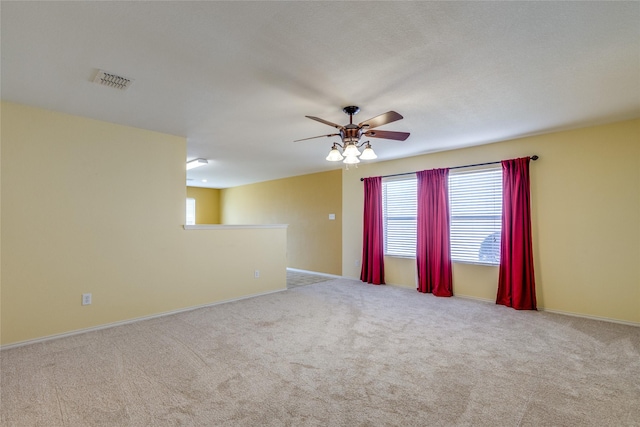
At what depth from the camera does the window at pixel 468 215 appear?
457 centimetres

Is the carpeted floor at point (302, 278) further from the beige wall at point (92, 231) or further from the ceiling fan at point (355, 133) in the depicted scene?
the ceiling fan at point (355, 133)

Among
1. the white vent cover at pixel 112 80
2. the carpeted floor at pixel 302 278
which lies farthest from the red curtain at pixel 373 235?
the white vent cover at pixel 112 80

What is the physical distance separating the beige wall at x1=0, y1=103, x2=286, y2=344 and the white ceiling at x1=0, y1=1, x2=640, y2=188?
35cm

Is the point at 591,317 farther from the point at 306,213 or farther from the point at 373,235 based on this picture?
the point at 306,213

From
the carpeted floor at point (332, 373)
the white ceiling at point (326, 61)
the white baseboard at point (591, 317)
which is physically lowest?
the carpeted floor at point (332, 373)

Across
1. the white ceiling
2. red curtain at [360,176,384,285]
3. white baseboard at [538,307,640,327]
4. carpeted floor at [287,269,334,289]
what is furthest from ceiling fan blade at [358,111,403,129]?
carpeted floor at [287,269,334,289]

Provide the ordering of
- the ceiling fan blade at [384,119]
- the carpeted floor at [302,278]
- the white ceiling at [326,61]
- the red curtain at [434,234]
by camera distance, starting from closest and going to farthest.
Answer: the white ceiling at [326,61]
the ceiling fan blade at [384,119]
the red curtain at [434,234]
the carpeted floor at [302,278]

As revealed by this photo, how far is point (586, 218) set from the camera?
12.6 feet

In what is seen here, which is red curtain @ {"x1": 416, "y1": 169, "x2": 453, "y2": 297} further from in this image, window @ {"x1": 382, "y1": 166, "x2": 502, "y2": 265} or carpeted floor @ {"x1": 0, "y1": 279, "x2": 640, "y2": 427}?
carpeted floor @ {"x1": 0, "y1": 279, "x2": 640, "y2": 427}

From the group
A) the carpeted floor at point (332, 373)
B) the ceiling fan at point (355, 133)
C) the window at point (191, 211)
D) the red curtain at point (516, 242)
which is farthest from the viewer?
the window at point (191, 211)

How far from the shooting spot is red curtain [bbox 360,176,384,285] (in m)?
5.77

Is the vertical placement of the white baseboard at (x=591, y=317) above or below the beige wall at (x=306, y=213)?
below

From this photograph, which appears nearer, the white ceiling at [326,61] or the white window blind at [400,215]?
the white ceiling at [326,61]

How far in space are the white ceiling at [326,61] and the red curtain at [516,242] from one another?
0.72 metres
